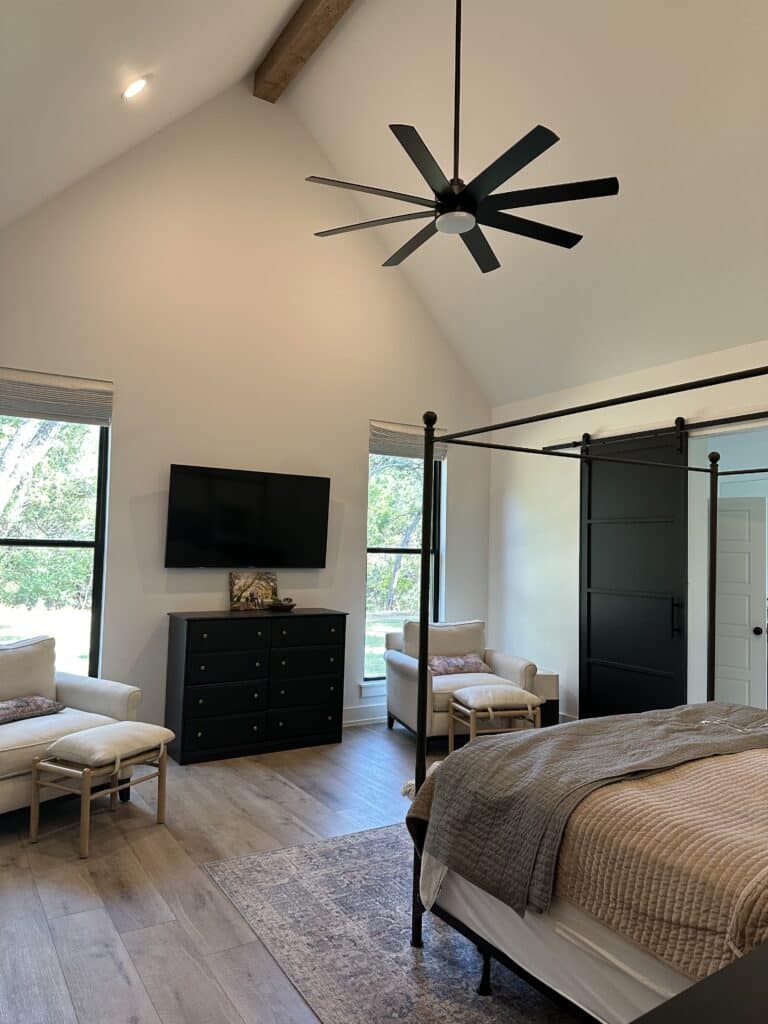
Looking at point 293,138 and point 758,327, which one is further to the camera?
point 293,138

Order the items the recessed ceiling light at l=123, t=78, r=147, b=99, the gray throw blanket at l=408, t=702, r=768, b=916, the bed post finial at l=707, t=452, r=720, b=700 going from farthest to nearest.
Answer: the recessed ceiling light at l=123, t=78, r=147, b=99 → the bed post finial at l=707, t=452, r=720, b=700 → the gray throw blanket at l=408, t=702, r=768, b=916

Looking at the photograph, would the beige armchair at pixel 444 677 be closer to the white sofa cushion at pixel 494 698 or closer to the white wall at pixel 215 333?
the white sofa cushion at pixel 494 698

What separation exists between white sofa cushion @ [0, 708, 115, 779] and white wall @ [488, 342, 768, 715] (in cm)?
358

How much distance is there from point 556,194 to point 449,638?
362 cm

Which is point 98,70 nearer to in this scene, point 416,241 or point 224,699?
point 416,241

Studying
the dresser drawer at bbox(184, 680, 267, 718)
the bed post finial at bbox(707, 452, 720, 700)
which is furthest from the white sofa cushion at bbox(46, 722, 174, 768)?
the bed post finial at bbox(707, 452, 720, 700)

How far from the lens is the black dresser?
15.1ft

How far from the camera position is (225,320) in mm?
5277

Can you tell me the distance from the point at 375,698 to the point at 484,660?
96 centimetres

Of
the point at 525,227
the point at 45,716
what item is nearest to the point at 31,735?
the point at 45,716

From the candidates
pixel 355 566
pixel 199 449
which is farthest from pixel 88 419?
pixel 355 566

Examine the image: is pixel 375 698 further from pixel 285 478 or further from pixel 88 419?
pixel 88 419

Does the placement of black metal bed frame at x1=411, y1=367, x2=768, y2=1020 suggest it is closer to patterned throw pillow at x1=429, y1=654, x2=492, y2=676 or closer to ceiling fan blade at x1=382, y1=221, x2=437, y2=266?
ceiling fan blade at x1=382, y1=221, x2=437, y2=266

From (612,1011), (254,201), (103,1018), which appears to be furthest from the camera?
(254,201)
